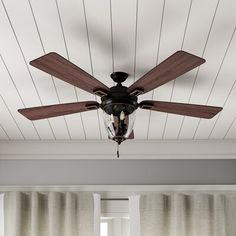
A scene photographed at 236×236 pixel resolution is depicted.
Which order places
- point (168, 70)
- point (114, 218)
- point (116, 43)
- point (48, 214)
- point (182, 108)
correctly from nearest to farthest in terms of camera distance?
point (168, 70) → point (116, 43) → point (182, 108) → point (48, 214) → point (114, 218)

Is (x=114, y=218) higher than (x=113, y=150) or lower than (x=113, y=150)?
lower

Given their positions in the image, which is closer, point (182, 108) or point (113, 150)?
point (182, 108)

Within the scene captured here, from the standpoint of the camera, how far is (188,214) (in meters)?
3.62

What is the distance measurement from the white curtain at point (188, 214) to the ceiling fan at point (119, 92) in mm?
1321

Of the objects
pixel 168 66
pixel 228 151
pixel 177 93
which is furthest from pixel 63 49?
pixel 228 151

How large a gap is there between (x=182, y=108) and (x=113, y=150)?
1466mm

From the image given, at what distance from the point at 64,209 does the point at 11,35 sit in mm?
1832

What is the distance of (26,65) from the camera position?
2.43 metres

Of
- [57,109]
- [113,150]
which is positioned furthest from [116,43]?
[113,150]

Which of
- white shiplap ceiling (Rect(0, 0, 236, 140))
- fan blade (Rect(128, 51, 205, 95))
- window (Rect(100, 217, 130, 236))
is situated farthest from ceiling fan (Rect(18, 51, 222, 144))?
window (Rect(100, 217, 130, 236))

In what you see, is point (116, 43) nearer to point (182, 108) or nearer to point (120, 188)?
point (182, 108)

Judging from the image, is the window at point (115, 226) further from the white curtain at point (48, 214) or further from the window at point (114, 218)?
the white curtain at point (48, 214)

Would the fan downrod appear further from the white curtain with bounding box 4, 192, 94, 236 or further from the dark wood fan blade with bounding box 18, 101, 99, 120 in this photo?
the white curtain with bounding box 4, 192, 94, 236

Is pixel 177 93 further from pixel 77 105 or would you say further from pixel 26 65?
pixel 26 65
